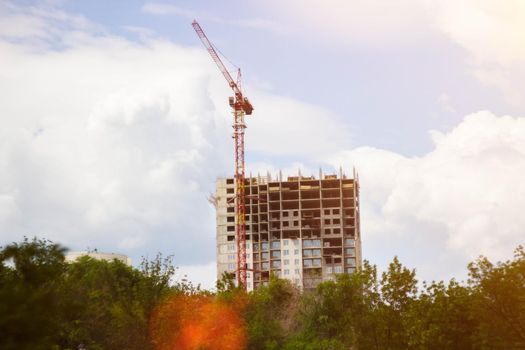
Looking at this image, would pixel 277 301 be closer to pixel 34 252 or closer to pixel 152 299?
pixel 152 299

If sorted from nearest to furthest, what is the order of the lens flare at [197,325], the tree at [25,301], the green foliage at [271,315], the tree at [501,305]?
the tree at [25,301] → the tree at [501,305] → the lens flare at [197,325] → the green foliage at [271,315]

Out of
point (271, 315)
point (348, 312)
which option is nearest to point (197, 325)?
point (348, 312)

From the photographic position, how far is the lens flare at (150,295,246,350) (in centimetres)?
7369

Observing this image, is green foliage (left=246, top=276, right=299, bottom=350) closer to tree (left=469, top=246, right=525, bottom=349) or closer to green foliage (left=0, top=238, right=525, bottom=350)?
green foliage (left=0, top=238, right=525, bottom=350)

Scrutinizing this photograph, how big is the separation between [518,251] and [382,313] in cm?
1170

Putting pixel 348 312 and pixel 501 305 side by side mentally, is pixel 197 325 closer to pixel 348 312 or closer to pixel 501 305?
pixel 348 312

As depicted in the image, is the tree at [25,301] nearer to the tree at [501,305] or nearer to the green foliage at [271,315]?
the tree at [501,305]

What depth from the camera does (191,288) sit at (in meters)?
88.6

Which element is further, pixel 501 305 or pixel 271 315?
pixel 271 315

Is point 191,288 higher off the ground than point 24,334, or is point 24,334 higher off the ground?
point 191,288

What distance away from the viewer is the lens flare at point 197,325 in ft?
242

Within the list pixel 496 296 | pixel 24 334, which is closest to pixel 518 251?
pixel 496 296

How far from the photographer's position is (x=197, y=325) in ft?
272

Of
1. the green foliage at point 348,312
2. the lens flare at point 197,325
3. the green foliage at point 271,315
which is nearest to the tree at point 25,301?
the green foliage at point 348,312
